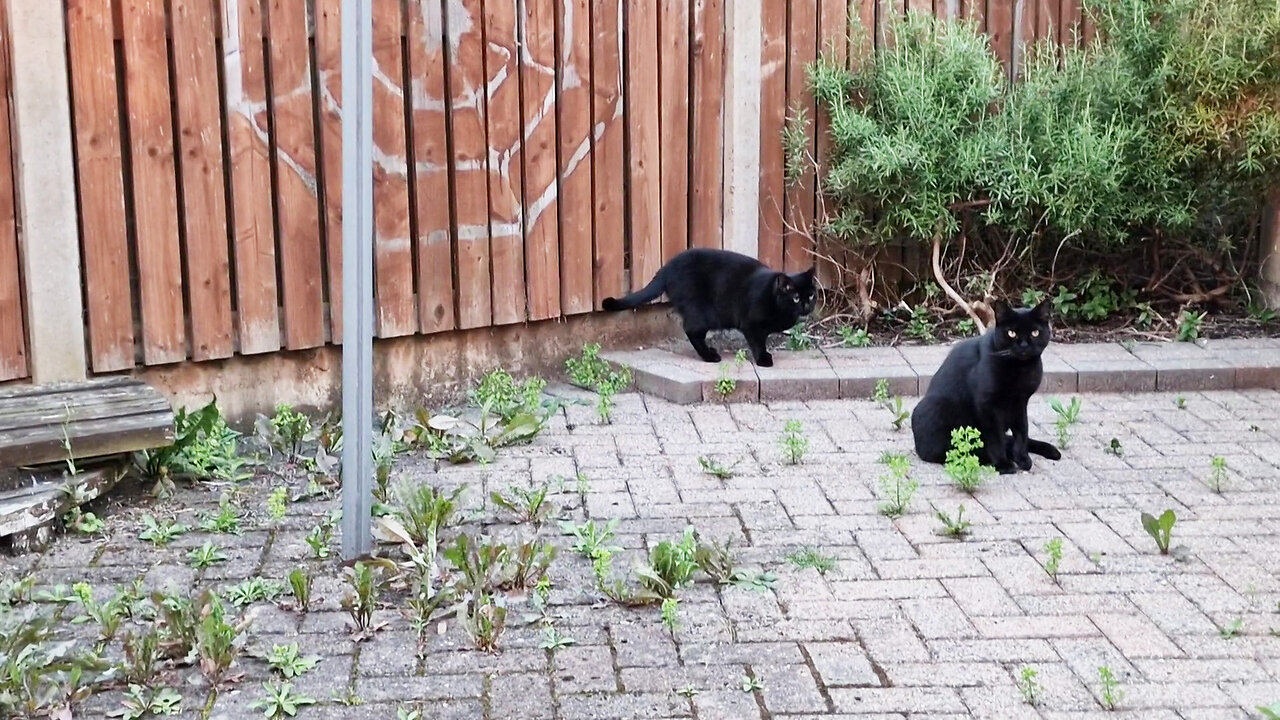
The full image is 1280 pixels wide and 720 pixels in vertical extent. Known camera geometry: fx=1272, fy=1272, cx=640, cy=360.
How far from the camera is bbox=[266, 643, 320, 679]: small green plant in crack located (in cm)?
306

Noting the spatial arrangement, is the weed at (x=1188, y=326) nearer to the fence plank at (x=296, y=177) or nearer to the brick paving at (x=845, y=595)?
the brick paving at (x=845, y=595)

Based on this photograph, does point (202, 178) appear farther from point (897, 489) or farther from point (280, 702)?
point (897, 489)

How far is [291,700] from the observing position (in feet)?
9.51

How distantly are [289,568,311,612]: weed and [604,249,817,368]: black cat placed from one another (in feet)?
9.35

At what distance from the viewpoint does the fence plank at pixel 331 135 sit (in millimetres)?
5109

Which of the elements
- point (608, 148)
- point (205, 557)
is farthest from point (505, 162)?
point (205, 557)

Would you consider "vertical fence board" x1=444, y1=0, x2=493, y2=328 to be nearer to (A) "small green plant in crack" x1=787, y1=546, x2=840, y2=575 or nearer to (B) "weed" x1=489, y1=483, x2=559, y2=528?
(B) "weed" x1=489, y1=483, x2=559, y2=528

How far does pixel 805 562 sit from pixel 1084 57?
3787 millimetres

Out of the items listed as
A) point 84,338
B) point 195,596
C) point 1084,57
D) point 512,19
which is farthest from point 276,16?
point 1084,57

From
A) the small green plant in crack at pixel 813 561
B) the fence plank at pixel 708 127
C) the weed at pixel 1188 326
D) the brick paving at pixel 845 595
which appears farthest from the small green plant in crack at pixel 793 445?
the weed at pixel 1188 326

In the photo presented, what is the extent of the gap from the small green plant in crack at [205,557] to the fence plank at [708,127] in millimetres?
3121

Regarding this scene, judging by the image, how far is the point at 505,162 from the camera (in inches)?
225

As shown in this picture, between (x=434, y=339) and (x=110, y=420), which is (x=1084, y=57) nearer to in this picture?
(x=434, y=339)

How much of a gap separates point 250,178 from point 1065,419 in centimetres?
340
